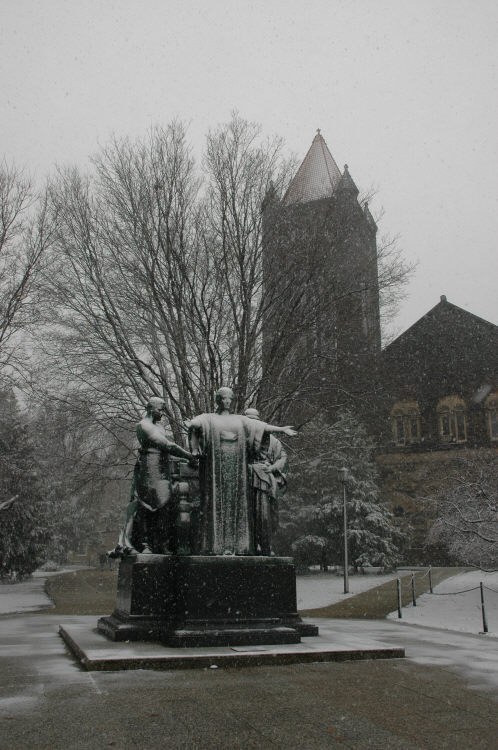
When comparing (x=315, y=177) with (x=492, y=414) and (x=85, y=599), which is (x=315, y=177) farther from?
(x=85, y=599)

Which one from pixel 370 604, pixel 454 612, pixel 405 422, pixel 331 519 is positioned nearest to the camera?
pixel 454 612

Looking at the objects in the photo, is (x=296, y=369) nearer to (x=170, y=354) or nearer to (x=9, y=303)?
(x=170, y=354)

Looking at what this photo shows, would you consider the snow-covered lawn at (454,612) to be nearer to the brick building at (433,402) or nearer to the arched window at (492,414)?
the brick building at (433,402)

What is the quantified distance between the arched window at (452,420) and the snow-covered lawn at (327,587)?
10.7m

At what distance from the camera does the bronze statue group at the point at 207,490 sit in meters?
7.08

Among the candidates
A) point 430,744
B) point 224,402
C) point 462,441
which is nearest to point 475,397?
point 462,441

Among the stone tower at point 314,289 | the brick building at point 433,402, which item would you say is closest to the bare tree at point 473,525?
the stone tower at point 314,289

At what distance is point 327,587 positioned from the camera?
23297 millimetres

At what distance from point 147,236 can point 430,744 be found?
Result: 42.1ft

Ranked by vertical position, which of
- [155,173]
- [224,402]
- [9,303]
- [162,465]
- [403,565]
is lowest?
[403,565]

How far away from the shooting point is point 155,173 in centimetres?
1549

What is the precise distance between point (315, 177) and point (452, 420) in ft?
52.5

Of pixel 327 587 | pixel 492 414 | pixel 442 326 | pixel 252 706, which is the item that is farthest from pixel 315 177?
pixel 252 706

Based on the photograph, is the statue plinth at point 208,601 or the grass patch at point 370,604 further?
the grass patch at point 370,604
